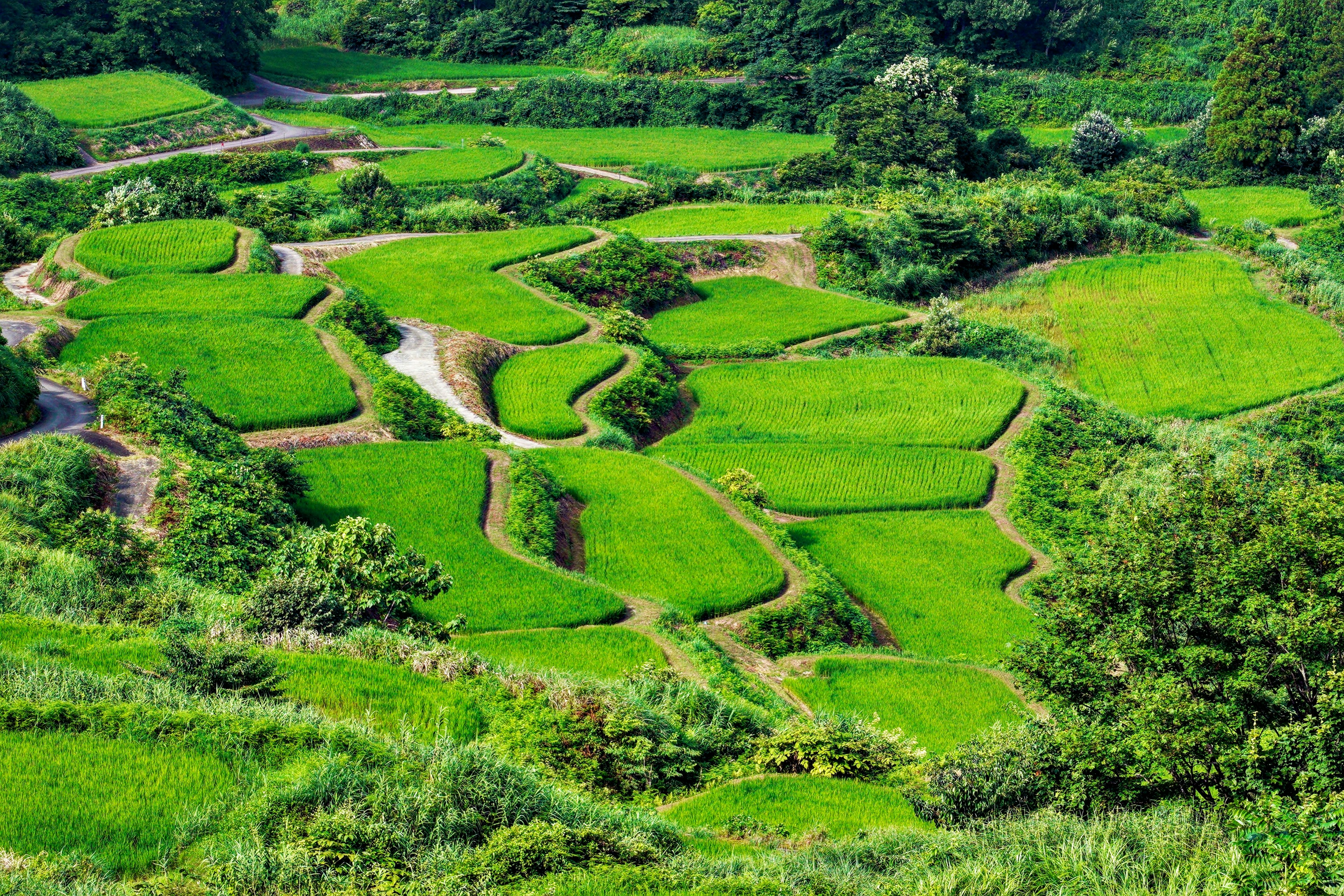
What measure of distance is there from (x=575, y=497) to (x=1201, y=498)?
61.1 ft

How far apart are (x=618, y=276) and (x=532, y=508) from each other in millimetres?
28431

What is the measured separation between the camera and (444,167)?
76.8m

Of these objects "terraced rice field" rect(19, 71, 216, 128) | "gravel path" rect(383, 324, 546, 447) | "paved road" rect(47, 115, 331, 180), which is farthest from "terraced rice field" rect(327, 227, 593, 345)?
"terraced rice field" rect(19, 71, 216, 128)

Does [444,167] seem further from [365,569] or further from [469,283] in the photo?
[365,569]

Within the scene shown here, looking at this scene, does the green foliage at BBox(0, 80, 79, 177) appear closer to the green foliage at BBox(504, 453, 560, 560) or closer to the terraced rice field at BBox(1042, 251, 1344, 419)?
the green foliage at BBox(504, 453, 560, 560)

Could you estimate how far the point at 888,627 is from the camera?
30.8m

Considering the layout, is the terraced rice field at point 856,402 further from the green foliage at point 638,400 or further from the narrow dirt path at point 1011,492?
the green foliage at point 638,400

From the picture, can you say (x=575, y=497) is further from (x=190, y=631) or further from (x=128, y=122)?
(x=128, y=122)

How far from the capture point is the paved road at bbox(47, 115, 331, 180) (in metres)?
68.2

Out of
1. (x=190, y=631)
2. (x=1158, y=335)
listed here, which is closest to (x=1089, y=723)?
(x=190, y=631)

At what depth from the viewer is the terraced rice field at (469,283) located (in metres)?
49.6

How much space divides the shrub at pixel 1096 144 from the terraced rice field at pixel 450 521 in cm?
6249

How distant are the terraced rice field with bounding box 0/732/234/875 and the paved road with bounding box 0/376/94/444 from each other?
16.1 metres

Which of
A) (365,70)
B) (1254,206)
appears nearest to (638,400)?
(1254,206)
